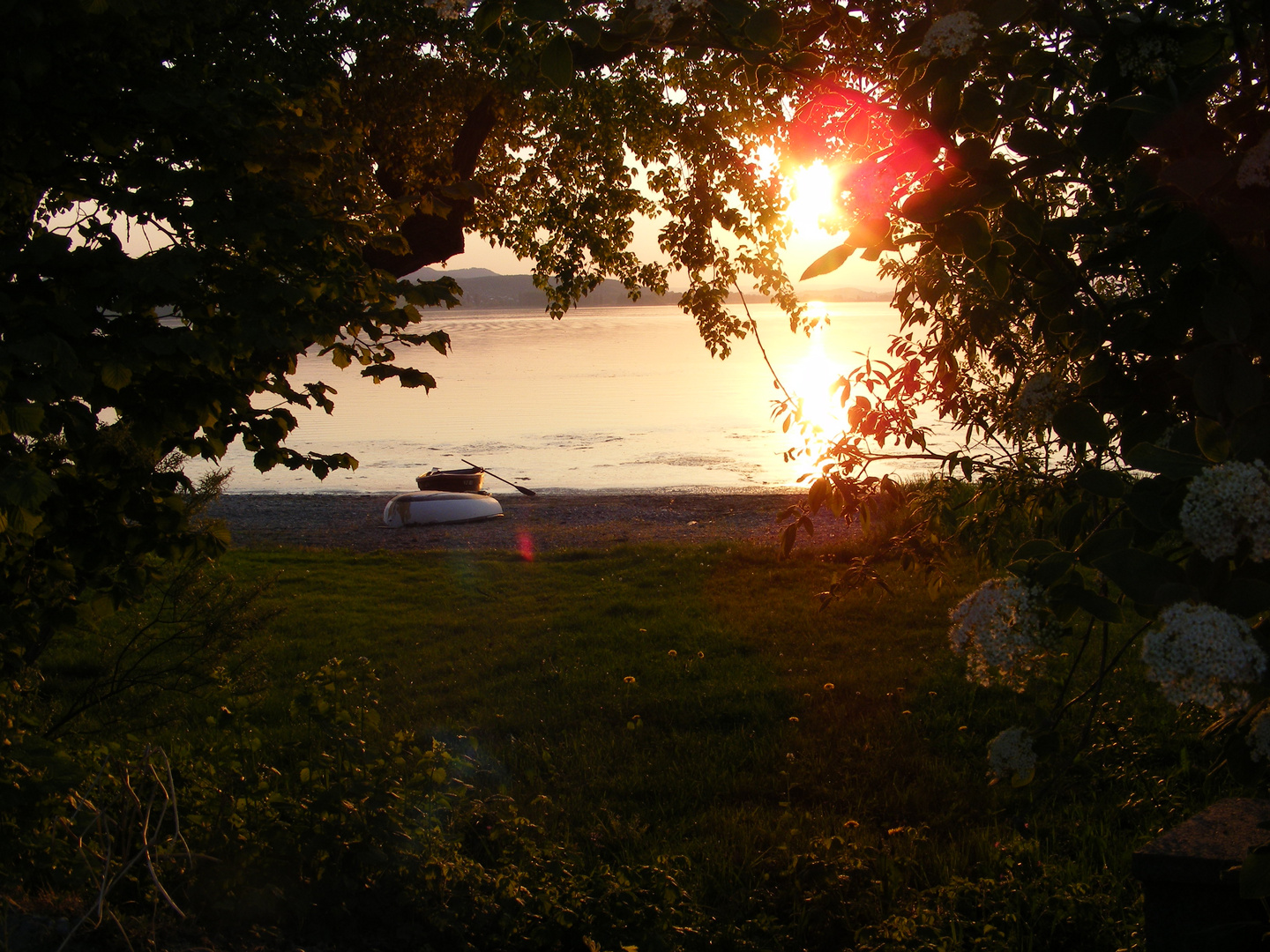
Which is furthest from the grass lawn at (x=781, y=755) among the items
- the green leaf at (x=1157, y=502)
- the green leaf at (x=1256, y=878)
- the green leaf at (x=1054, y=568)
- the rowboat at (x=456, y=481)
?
the rowboat at (x=456, y=481)

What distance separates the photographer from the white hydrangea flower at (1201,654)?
1.08 m

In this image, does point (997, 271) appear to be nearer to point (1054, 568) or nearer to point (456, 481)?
point (1054, 568)

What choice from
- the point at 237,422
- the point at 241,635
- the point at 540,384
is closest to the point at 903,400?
the point at 237,422

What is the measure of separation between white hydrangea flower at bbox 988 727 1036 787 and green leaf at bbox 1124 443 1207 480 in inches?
23.7

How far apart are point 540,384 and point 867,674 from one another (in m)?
45.4

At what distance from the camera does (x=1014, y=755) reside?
1.64 meters

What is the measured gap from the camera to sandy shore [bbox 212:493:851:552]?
1527 centimetres

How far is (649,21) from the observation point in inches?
72.6

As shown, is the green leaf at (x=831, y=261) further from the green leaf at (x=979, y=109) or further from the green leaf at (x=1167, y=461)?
the green leaf at (x=1167, y=461)

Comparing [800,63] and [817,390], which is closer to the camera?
[800,63]

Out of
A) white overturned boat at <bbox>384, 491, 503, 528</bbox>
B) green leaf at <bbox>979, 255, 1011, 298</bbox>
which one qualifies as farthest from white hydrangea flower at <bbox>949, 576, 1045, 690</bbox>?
white overturned boat at <bbox>384, 491, 503, 528</bbox>

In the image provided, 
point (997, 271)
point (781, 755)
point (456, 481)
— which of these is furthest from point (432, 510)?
point (997, 271)

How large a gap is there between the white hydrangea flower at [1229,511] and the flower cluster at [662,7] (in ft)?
3.78

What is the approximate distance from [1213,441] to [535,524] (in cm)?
1675
